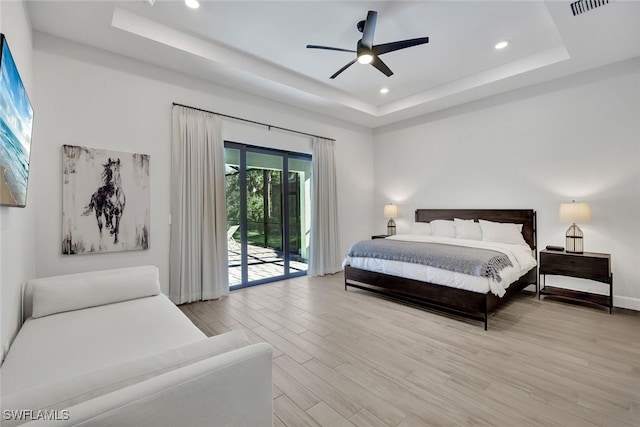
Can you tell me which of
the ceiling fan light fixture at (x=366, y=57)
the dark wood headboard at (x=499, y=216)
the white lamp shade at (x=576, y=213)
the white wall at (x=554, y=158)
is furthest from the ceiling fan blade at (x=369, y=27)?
the dark wood headboard at (x=499, y=216)

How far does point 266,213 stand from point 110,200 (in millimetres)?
2184

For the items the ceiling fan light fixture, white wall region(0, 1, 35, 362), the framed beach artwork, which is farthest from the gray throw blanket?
white wall region(0, 1, 35, 362)

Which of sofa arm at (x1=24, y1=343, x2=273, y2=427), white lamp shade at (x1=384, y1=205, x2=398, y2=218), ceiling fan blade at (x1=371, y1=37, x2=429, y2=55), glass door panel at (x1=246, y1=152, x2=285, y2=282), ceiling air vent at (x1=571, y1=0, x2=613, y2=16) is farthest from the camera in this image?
white lamp shade at (x1=384, y1=205, x2=398, y2=218)

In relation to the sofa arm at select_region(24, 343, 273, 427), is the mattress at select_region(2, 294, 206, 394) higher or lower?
lower

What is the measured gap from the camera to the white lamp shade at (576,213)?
3438 millimetres

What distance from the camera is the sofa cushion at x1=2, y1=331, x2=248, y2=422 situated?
822 mm

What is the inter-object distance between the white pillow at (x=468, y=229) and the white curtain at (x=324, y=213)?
2120mm

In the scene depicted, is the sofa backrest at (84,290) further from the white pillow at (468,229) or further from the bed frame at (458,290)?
the white pillow at (468,229)

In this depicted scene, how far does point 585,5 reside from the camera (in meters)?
2.49

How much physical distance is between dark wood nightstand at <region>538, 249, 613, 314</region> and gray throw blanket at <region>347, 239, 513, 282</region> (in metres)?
0.79

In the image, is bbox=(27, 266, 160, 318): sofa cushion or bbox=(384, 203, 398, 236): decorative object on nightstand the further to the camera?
bbox=(384, 203, 398, 236): decorative object on nightstand

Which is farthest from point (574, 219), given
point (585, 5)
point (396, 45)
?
point (396, 45)

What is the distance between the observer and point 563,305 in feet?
11.6

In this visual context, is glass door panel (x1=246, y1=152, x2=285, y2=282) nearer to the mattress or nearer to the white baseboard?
the mattress
